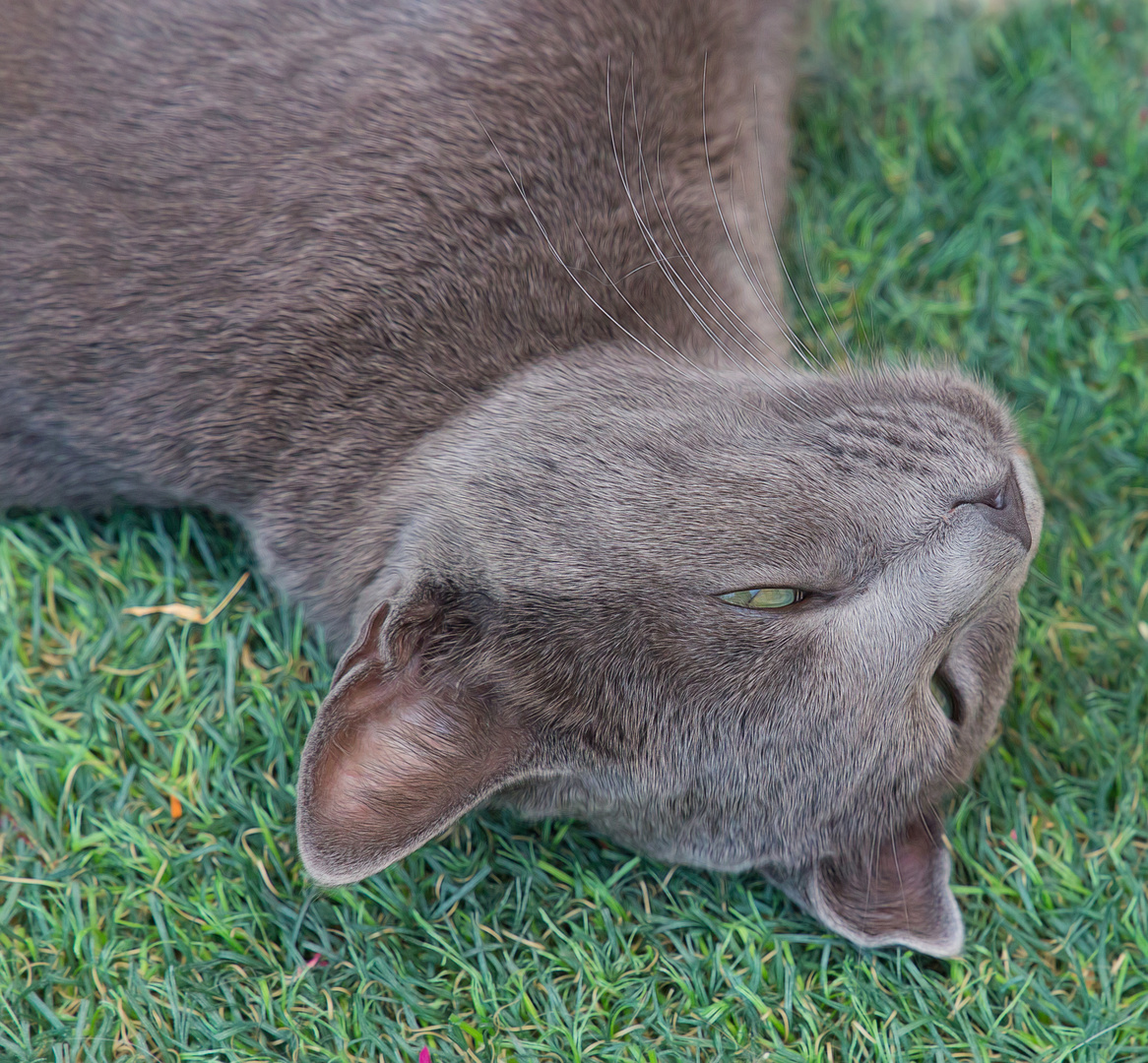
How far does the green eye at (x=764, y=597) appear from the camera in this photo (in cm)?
169

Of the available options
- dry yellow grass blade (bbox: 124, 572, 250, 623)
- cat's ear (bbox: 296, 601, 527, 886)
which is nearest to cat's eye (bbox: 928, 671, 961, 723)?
cat's ear (bbox: 296, 601, 527, 886)

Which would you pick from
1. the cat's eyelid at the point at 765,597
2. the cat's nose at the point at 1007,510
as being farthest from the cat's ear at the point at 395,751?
the cat's nose at the point at 1007,510

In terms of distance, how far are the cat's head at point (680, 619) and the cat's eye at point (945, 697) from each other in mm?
60

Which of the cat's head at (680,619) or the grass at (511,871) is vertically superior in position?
the cat's head at (680,619)

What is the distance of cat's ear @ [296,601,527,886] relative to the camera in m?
1.65

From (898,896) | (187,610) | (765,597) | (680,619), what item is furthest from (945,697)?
(187,610)

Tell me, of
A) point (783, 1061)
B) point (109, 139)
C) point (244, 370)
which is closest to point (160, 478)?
point (244, 370)

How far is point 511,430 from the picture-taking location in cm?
187

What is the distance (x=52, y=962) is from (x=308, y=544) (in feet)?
3.13

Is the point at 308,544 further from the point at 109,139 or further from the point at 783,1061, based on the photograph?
the point at 783,1061

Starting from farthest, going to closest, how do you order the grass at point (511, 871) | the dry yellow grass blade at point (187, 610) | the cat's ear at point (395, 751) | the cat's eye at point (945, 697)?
the dry yellow grass blade at point (187, 610) < the grass at point (511, 871) < the cat's eye at point (945, 697) < the cat's ear at point (395, 751)

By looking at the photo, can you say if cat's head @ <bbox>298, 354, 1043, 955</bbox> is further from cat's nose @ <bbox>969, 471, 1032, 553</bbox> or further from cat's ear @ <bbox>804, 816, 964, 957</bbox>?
cat's ear @ <bbox>804, 816, 964, 957</bbox>

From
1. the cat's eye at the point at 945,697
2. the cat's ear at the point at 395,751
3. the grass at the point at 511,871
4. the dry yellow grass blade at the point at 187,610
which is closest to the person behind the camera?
the cat's ear at the point at 395,751

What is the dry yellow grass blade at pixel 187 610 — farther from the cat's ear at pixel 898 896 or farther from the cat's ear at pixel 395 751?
the cat's ear at pixel 898 896
